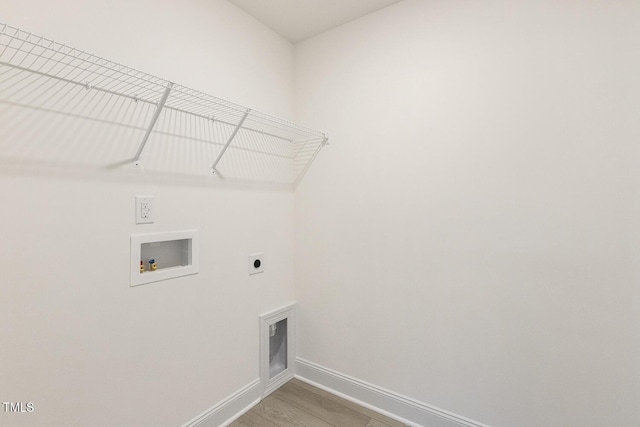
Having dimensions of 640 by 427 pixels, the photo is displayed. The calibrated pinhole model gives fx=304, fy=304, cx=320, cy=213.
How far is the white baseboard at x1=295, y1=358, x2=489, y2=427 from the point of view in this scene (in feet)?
5.57

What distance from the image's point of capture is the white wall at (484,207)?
1.31 meters

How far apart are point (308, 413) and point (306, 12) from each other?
2510 mm

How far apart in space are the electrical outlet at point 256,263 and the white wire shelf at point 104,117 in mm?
513

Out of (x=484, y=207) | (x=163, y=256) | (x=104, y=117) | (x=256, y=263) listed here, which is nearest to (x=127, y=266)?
(x=163, y=256)

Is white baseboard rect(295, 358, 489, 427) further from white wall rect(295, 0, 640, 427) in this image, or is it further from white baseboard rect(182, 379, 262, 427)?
white baseboard rect(182, 379, 262, 427)

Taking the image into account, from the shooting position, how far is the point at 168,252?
62.8 inches

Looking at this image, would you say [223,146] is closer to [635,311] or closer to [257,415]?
[257,415]

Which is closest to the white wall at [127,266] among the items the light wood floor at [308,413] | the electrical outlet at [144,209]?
the electrical outlet at [144,209]

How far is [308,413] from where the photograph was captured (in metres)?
1.87

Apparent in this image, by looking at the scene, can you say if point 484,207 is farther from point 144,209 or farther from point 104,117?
point 104,117

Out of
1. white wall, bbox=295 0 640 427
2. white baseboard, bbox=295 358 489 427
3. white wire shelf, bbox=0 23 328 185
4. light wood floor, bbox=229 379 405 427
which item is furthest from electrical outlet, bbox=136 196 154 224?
white baseboard, bbox=295 358 489 427

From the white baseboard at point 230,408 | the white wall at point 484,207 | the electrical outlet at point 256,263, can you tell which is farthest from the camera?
the electrical outlet at point 256,263

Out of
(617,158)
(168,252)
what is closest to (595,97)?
(617,158)

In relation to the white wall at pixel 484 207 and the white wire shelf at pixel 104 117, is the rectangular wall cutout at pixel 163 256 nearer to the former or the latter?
the white wire shelf at pixel 104 117
